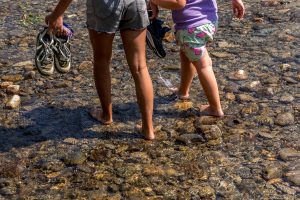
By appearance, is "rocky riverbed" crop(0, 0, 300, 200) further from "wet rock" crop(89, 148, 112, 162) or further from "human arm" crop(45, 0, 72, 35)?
"human arm" crop(45, 0, 72, 35)

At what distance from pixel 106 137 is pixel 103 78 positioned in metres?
0.45

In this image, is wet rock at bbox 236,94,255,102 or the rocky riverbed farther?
wet rock at bbox 236,94,255,102

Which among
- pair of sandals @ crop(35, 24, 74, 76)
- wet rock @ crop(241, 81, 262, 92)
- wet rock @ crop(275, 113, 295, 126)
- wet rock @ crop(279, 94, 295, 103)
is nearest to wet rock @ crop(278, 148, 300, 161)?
wet rock @ crop(275, 113, 295, 126)

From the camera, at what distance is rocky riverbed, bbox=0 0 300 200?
4.03 m

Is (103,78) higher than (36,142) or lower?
higher

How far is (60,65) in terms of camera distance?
486 centimetres

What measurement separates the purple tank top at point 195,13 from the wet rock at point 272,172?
1.24 metres

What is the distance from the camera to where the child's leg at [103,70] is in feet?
14.5

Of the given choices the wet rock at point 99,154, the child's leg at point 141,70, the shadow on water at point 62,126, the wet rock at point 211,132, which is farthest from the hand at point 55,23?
the wet rock at point 211,132

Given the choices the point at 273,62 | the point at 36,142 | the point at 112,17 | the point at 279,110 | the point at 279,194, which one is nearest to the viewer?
the point at 279,194

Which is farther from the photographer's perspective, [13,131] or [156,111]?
[156,111]

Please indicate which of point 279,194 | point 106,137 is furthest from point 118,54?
point 279,194

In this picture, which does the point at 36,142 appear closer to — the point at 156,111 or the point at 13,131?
the point at 13,131

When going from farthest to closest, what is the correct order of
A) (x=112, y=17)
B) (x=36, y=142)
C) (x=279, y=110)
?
(x=279, y=110)
(x=36, y=142)
(x=112, y=17)
